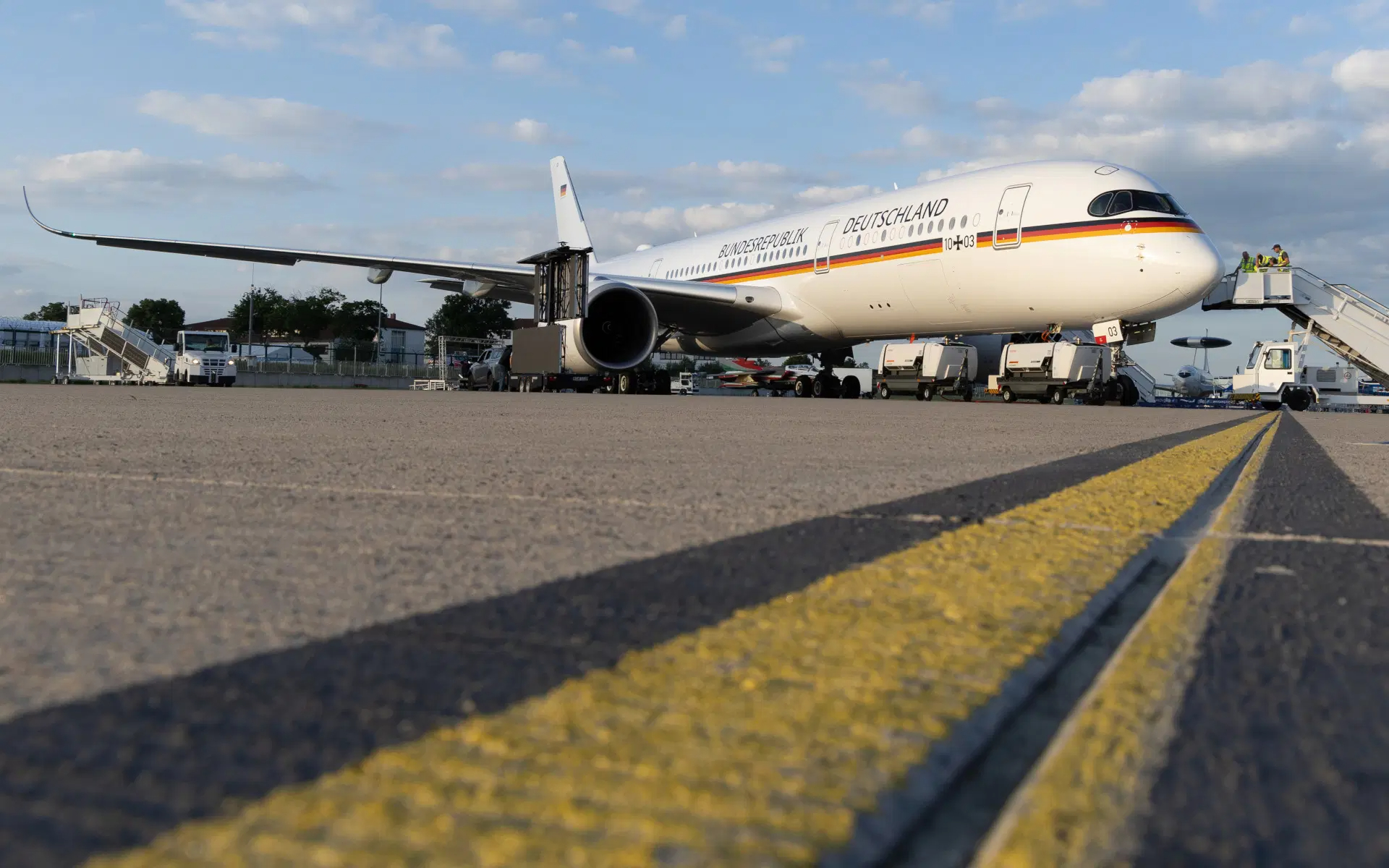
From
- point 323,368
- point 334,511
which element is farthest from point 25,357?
point 334,511

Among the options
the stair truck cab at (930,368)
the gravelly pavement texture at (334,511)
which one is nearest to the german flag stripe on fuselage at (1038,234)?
the stair truck cab at (930,368)

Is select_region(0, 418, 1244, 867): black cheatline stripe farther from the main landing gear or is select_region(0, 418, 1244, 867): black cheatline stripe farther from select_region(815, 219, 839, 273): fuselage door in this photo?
the main landing gear

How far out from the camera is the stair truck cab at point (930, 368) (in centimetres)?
1748

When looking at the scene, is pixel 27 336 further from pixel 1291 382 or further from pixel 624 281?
pixel 1291 382

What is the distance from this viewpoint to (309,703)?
0.89 metres

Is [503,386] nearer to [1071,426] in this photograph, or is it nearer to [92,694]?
[1071,426]

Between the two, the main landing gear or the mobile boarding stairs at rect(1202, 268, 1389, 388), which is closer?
the mobile boarding stairs at rect(1202, 268, 1389, 388)

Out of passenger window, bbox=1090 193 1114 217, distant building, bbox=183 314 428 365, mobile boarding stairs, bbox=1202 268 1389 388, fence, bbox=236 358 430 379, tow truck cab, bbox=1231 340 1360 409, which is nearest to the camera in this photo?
passenger window, bbox=1090 193 1114 217

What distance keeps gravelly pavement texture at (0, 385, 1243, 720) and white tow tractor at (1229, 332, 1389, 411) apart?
17867mm

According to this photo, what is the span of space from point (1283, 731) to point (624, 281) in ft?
52.6

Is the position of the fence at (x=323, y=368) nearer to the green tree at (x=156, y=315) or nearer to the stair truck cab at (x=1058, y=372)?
the stair truck cab at (x=1058, y=372)

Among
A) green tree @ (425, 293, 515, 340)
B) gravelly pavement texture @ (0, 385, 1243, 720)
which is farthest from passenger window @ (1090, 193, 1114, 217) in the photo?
green tree @ (425, 293, 515, 340)

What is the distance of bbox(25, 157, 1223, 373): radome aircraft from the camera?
1246 centimetres

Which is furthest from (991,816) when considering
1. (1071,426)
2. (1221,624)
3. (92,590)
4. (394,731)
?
(1071,426)
